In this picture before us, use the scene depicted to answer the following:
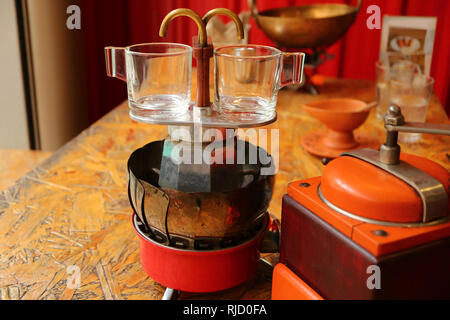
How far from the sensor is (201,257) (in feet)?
2.51

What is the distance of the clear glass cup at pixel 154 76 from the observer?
73 cm

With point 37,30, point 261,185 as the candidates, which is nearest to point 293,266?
point 261,185

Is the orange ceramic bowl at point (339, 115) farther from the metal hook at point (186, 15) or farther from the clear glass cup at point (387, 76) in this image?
the metal hook at point (186, 15)

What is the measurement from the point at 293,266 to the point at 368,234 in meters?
0.17

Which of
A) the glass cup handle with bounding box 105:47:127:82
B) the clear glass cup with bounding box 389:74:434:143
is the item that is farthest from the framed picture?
the glass cup handle with bounding box 105:47:127:82

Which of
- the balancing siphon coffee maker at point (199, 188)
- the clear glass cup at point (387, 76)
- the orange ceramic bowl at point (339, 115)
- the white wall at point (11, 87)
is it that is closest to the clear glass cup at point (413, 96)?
the clear glass cup at point (387, 76)

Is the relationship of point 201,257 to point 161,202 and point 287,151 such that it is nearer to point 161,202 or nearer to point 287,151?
point 161,202

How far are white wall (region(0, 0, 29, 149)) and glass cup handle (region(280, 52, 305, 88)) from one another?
Result: 213 cm

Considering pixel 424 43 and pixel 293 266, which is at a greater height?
pixel 424 43

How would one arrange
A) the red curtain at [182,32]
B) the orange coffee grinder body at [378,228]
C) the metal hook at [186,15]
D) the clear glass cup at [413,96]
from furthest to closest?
the red curtain at [182,32] < the clear glass cup at [413,96] < the metal hook at [186,15] < the orange coffee grinder body at [378,228]

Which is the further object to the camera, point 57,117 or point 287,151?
point 57,117

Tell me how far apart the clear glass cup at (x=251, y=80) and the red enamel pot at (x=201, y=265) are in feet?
0.68

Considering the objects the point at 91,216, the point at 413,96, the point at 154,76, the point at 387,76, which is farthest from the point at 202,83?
the point at 387,76

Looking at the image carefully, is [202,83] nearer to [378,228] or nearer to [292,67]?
[292,67]
